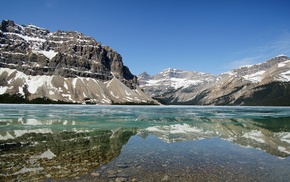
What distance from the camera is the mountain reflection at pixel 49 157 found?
17.2 metres

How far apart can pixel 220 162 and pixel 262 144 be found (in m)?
13.0

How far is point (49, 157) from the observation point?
877 inches

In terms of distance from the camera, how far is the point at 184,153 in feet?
85.2

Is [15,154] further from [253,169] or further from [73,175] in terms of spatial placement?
[253,169]

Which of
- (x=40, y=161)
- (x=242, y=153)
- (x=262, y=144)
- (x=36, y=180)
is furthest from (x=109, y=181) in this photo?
(x=262, y=144)

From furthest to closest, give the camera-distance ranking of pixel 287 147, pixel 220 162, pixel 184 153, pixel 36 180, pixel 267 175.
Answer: pixel 287 147
pixel 184 153
pixel 220 162
pixel 267 175
pixel 36 180

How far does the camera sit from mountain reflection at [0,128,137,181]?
56.5 feet

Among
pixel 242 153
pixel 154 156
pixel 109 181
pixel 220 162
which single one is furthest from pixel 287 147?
pixel 109 181

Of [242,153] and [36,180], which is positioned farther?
[242,153]

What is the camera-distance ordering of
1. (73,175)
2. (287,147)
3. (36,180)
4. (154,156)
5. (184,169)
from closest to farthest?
(36,180)
(73,175)
(184,169)
(154,156)
(287,147)

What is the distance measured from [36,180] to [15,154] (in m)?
8.96

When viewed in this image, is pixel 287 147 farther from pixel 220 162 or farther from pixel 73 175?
pixel 73 175

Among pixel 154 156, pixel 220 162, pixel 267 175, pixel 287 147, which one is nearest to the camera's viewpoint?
pixel 267 175

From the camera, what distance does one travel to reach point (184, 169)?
19.6m
